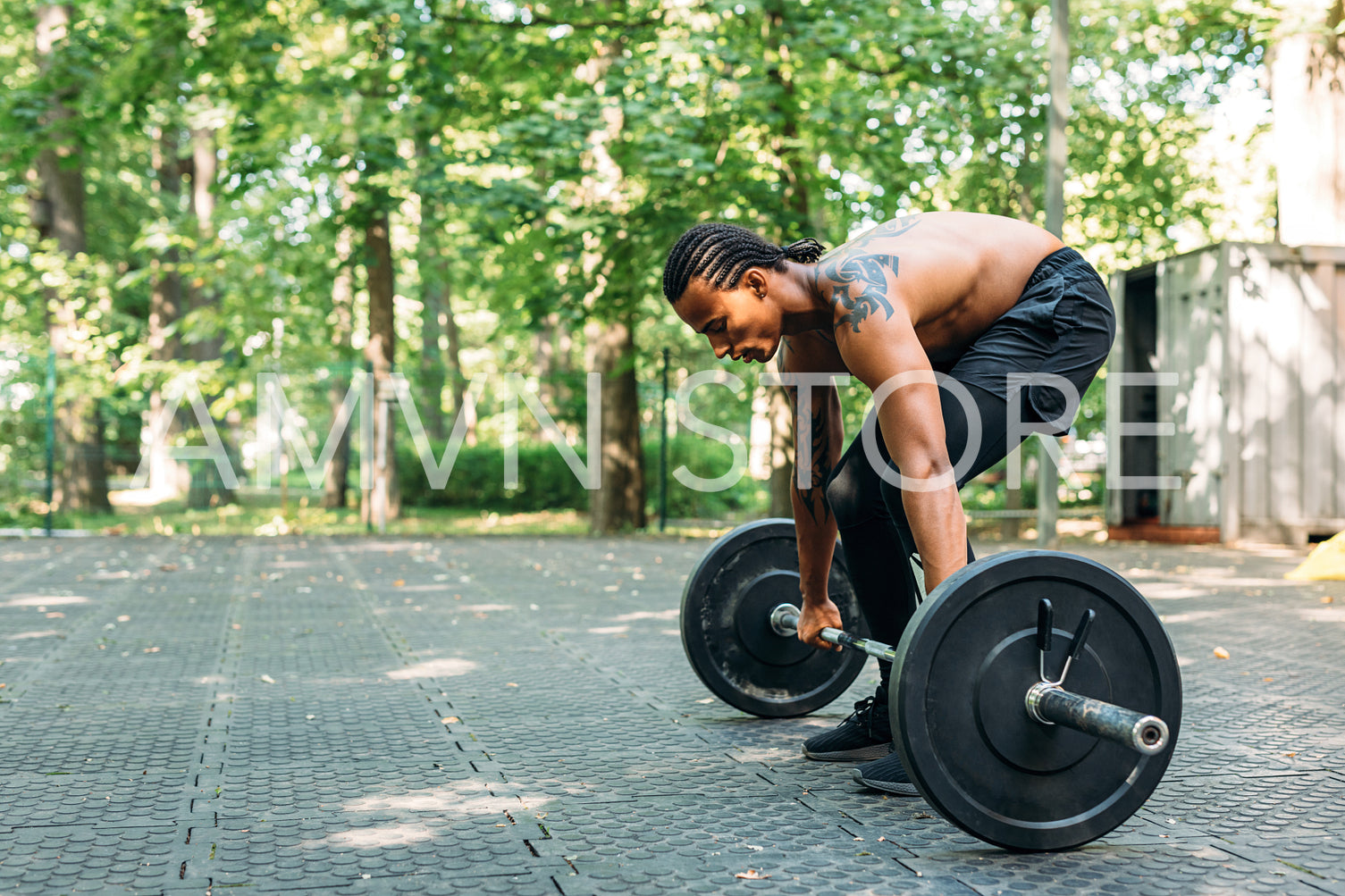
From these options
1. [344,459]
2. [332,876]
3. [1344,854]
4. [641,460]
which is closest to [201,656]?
[332,876]

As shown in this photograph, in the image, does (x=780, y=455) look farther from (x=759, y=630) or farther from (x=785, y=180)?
(x=759, y=630)

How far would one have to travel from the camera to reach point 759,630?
370cm

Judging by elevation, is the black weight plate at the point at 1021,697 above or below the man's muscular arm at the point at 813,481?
below

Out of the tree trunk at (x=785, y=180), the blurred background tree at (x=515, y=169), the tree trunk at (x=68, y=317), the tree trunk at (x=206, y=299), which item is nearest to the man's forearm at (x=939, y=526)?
the tree trunk at (x=785, y=180)

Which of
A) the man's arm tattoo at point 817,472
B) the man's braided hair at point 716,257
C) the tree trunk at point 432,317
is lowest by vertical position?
the man's arm tattoo at point 817,472

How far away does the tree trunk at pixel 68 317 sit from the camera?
12969mm

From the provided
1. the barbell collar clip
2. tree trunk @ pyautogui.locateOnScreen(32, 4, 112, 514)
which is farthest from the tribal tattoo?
tree trunk @ pyautogui.locateOnScreen(32, 4, 112, 514)

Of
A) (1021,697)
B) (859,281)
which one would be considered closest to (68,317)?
(859,281)

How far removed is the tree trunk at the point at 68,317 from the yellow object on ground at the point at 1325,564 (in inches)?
497

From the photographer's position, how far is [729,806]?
108 inches

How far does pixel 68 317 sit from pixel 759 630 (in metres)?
13.8

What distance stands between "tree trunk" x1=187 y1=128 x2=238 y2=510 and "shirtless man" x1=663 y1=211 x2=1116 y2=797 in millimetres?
10324

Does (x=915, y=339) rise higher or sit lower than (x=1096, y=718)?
higher

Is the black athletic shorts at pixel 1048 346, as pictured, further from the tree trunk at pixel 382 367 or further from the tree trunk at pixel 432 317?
the tree trunk at pixel 382 367
